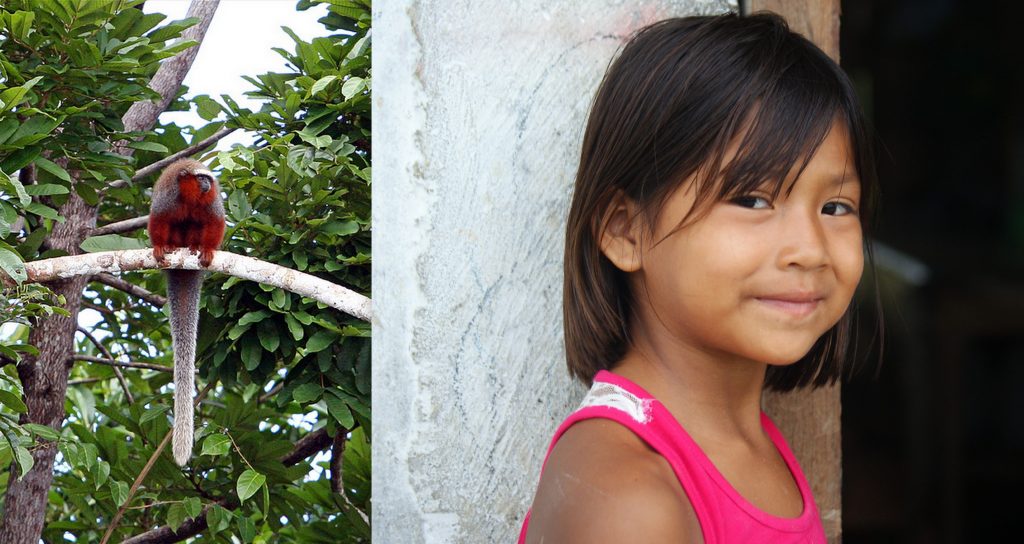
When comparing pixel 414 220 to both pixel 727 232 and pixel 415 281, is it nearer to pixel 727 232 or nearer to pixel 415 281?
pixel 415 281

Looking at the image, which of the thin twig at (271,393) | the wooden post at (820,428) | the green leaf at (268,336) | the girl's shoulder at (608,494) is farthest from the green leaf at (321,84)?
the girl's shoulder at (608,494)

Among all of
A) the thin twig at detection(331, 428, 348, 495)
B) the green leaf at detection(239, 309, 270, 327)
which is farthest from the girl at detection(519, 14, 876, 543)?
the thin twig at detection(331, 428, 348, 495)

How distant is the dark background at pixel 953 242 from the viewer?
1108 mm

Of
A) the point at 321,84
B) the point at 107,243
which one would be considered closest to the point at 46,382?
the point at 107,243

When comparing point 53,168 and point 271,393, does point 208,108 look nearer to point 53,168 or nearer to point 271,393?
point 53,168

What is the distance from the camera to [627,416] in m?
0.80

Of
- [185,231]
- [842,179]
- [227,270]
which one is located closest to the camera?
[842,179]

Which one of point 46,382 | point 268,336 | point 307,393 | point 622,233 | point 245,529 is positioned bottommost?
point 245,529

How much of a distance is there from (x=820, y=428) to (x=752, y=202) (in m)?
0.39

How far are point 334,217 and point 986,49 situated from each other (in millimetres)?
1520

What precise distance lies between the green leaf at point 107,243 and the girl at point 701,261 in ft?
6.64

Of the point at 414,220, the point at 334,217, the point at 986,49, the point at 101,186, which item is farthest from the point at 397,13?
the point at 101,186

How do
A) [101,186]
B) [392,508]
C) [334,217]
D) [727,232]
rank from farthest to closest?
[101,186]
[334,217]
[392,508]
[727,232]

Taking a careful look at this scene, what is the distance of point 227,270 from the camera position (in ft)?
7.18
